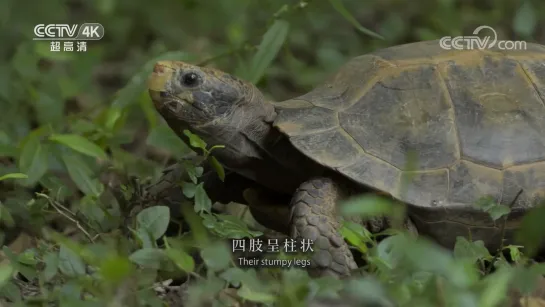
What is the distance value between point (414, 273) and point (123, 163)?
5.80 feet

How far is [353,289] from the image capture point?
1.86 meters

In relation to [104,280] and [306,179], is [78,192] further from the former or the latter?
[104,280]

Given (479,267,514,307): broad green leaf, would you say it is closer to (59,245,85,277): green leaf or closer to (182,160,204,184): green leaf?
(59,245,85,277): green leaf

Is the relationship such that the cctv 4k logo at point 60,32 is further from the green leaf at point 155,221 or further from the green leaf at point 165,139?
the green leaf at point 155,221

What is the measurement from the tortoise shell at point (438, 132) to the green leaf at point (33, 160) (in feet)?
2.80

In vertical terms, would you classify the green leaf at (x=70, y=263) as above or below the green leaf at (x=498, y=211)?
below

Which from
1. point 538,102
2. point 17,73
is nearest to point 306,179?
point 538,102

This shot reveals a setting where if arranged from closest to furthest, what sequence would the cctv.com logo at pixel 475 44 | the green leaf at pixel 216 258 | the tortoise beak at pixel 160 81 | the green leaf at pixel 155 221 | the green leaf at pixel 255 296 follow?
the green leaf at pixel 255 296 → the green leaf at pixel 216 258 → the green leaf at pixel 155 221 → the tortoise beak at pixel 160 81 → the cctv.com logo at pixel 475 44

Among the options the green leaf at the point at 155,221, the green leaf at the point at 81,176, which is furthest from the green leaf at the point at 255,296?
the green leaf at the point at 81,176

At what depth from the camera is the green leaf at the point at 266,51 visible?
3467 millimetres

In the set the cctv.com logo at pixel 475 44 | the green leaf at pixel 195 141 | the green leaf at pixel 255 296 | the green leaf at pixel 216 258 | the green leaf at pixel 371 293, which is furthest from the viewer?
the cctv.com logo at pixel 475 44

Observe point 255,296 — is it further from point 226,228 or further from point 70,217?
point 70,217

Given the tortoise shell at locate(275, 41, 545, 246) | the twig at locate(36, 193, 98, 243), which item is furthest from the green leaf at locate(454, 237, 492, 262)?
the twig at locate(36, 193, 98, 243)

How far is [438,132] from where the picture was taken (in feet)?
9.37
